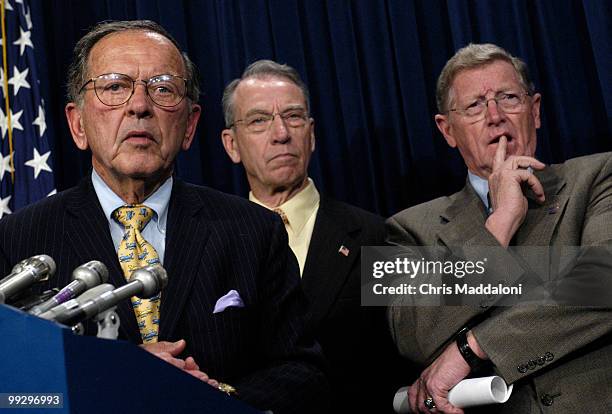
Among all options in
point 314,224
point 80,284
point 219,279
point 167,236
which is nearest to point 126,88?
point 167,236

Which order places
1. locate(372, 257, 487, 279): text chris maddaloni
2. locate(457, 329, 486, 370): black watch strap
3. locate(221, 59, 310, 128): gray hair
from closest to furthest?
locate(457, 329, 486, 370): black watch strap < locate(372, 257, 487, 279): text chris maddaloni < locate(221, 59, 310, 128): gray hair

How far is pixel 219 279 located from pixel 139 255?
195 mm

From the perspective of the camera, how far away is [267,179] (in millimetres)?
3164

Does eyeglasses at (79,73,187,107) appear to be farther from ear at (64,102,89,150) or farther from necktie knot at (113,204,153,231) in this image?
necktie knot at (113,204,153,231)

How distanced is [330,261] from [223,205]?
0.85m

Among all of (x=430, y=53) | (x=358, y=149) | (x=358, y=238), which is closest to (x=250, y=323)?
(x=358, y=238)

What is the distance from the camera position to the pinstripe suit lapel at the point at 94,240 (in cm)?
181

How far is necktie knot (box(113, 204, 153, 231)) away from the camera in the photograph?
79.1 inches

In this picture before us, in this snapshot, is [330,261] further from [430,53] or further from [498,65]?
[430,53]

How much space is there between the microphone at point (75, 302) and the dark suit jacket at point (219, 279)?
0.61 meters

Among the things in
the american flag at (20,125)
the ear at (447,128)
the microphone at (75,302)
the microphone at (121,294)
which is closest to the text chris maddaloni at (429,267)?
the ear at (447,128)

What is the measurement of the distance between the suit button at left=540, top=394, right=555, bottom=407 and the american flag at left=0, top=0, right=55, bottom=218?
2156mm

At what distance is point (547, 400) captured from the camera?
222 cm

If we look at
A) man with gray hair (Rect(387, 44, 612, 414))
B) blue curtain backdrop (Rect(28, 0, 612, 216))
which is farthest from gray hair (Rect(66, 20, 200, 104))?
blue curtain backdrop (Rect(28, 0, 612, 216))
